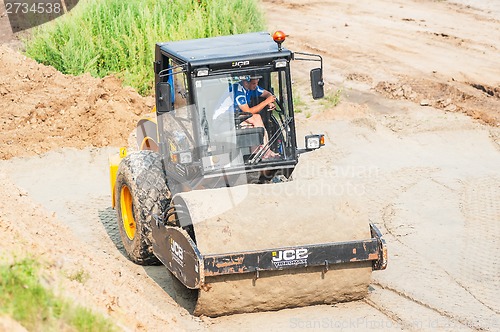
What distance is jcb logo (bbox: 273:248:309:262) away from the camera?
302 inches

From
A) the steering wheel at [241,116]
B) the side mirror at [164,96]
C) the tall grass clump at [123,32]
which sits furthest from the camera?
the tall grass clump at [123,32]

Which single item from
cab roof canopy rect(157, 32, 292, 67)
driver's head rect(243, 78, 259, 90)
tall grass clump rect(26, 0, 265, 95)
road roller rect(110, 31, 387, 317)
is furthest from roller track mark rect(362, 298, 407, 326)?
tall grass clump rect(26, 0, 265, 95)

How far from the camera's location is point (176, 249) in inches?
316

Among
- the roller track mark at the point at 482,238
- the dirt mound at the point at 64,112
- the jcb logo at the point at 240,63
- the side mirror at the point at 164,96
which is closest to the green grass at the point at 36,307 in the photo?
the side mirror at the point at 164,96

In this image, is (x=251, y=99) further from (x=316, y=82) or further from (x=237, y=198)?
(x=237, y=198)

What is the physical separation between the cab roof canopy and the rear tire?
46.9 inches

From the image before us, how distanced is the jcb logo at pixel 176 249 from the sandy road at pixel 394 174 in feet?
1.71

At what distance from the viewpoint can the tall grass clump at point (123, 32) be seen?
16.0 metres

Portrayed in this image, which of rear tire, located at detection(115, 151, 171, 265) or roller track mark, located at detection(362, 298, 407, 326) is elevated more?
rear tire, located at detection(115, 151, 171, 265)

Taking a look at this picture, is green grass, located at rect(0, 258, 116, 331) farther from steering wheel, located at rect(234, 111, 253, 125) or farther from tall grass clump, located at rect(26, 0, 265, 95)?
tall grass clump, located at rect(26, 0, 265, 95)

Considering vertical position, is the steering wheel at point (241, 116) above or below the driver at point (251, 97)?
below

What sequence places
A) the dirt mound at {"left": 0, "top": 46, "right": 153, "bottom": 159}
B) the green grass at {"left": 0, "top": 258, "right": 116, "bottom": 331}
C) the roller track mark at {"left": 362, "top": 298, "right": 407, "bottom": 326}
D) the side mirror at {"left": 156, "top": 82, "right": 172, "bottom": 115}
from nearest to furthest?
the green grass at {"left": 0, "top": 258, "right": 116, "bottom": 331} < the roller track mark at {"left": 362, "top": 298, "right": 407, "bottom": 326} < the side mirror at {"left": 156, "top": 82, "right": 172, "bottom": 115} < the dirt mound at {"left": 0, "top": 46, "right": 153, "bottom": 159}

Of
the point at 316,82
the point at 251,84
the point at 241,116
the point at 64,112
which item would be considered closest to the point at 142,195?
the point at 241,116

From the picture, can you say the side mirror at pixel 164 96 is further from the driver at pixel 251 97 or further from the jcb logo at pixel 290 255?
the jcb logo at pixel 290 255
